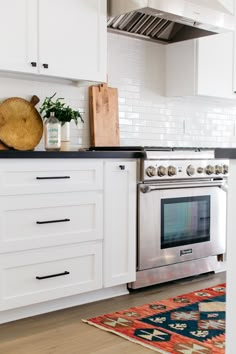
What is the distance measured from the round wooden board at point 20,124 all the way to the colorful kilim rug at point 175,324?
1228 mm

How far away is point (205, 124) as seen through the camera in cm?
499

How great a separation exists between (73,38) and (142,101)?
1.10 m

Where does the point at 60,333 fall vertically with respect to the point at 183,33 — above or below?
below

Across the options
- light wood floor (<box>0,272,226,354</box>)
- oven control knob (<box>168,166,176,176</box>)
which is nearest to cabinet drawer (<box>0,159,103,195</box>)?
oven control knob (<box>168,166,176,176</box>)

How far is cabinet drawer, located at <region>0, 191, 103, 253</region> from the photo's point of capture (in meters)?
2.83

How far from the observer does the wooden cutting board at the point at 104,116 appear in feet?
12.9

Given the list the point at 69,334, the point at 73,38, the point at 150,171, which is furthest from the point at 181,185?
the point at 69,334

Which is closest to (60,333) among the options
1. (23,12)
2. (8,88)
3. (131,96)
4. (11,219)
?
(11,219)

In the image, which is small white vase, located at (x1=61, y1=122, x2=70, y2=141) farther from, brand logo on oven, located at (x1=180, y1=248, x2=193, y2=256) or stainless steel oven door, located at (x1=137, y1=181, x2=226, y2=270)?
brand logo on oven, located at (x1=180, y1=248, x2=193, y2=256)

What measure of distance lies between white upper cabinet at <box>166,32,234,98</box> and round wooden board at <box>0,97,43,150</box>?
4.73ft

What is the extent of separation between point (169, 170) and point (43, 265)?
3.77 feet

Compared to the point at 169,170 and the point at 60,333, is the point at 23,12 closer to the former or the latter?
the point at 169,170

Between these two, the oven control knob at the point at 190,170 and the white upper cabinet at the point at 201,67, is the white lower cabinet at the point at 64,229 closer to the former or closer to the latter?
the oven control knob at the point at 190,170

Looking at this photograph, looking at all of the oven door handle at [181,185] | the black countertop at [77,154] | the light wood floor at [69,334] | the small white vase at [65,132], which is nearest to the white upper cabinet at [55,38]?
the small white vase at [65,132]
